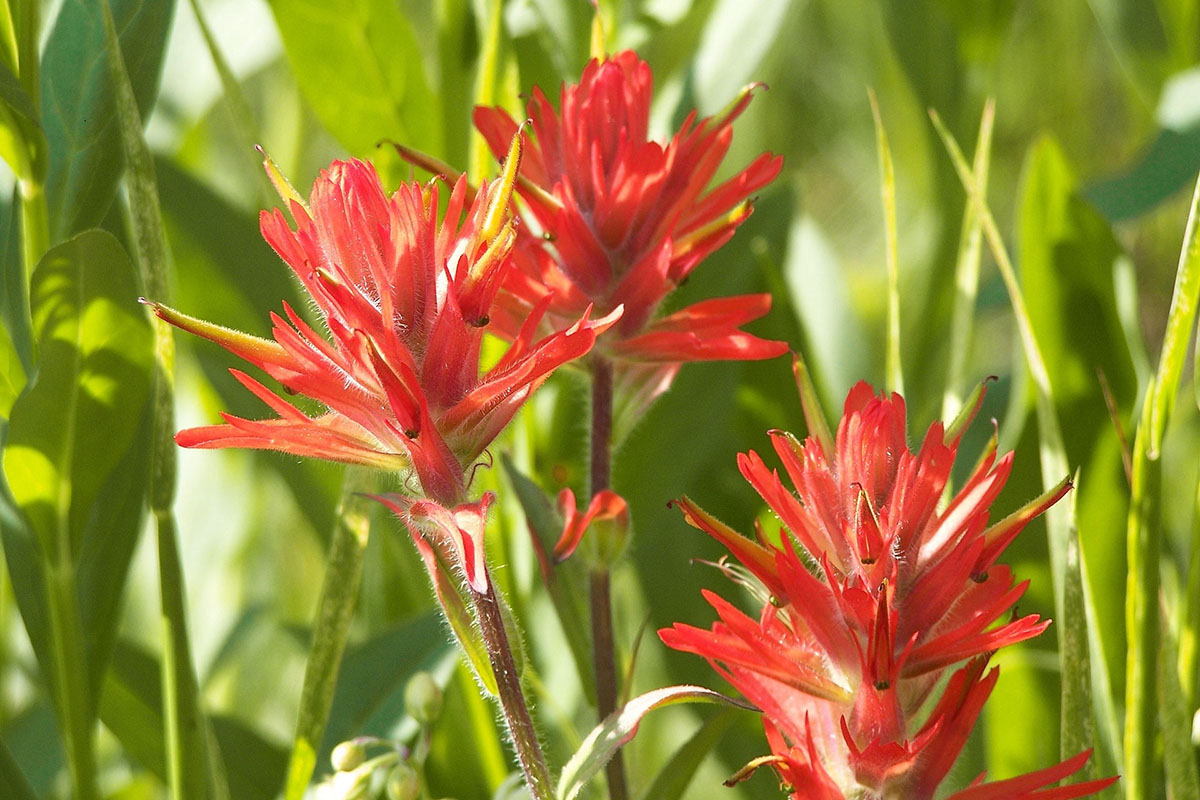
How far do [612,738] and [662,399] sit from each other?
367 millimetres

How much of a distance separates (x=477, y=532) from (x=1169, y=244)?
105 cm

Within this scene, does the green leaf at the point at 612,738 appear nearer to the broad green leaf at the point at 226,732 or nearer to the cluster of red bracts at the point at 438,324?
the cluster of red bracts at the point at 438,324

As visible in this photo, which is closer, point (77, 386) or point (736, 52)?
point (77, 386)

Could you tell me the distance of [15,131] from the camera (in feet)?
1.51

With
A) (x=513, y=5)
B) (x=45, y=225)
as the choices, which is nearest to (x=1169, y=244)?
(x=513, y=5)

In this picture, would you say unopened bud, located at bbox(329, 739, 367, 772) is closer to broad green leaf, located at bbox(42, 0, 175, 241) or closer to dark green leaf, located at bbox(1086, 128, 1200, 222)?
broad green leaf, located at bbox(42, 0, 175, 241)

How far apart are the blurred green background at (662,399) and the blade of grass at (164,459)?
0.05 meters

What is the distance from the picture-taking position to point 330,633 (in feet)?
1.48

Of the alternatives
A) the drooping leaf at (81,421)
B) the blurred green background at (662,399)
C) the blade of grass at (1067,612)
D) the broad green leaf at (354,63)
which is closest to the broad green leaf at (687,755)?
the blurred green background at (662,399)

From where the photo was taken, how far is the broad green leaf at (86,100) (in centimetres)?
49

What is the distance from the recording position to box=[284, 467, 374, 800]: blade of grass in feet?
1.48

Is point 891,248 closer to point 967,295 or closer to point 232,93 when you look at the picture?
point 967,295

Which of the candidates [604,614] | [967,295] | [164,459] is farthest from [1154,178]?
[164,459]

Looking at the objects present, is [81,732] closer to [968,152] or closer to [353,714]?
[353,714]
